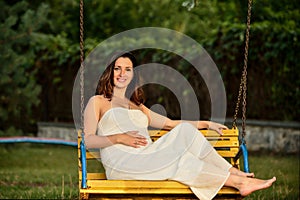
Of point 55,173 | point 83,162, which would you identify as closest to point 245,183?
point 83,162

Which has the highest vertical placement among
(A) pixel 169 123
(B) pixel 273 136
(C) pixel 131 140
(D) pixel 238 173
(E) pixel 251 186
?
(B) pixel 273 136

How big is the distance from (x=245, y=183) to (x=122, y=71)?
110cm

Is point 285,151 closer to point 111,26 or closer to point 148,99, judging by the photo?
point 148,99

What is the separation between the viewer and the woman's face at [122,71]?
3.79 metres

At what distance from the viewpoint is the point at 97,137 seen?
348 cm

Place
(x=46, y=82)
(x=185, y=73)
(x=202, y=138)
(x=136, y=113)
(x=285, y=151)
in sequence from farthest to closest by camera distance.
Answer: (x=46, y=82) < (x=185, y=73) < (x=285, y=151) < (x=136, y=113) < (x=202, y=138)

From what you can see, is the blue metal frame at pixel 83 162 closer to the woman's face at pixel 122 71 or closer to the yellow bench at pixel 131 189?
the yellow bench at pixel 131 189

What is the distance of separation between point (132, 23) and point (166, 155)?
10574mm

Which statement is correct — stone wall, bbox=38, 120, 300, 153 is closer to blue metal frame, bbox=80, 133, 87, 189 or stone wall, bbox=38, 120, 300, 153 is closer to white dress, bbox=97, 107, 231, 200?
white dress, bbox=97, 107, 231, 200

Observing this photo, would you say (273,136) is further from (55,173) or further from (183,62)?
(55,173)

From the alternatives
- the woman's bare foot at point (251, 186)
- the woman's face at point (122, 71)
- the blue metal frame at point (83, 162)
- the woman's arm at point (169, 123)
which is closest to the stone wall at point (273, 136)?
the woman's arm at point (169, 123)

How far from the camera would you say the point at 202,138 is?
3.45 m

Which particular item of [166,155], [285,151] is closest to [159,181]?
[166,155]

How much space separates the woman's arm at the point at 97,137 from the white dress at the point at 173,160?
0.04 metres
